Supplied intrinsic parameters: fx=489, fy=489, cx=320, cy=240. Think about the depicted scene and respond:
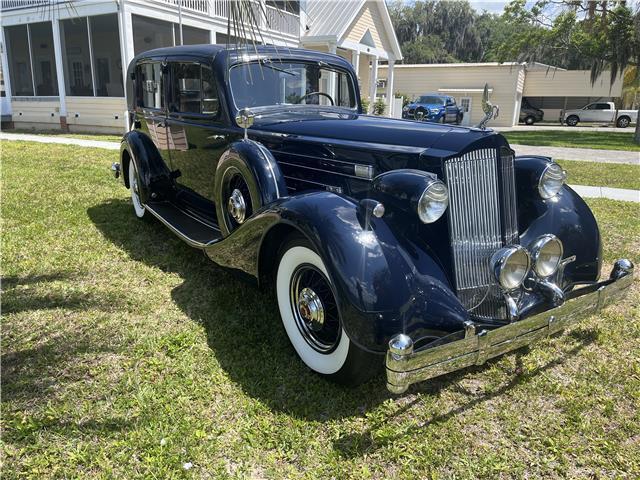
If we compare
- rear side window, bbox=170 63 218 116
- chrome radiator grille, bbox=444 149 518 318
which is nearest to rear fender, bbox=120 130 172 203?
rear side window, bbox=170 63 218 116

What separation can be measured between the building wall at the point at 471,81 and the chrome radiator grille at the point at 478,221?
28521mm

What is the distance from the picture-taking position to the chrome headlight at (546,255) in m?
2.68

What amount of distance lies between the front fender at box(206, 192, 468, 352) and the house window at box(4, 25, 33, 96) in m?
18.1

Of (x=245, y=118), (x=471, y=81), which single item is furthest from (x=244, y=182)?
(x=471, y=81)

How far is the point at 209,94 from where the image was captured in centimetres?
416

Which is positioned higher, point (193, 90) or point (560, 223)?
point (193, 90)

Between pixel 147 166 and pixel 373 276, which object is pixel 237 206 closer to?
pixel 373 276

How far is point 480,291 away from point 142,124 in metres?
4.44

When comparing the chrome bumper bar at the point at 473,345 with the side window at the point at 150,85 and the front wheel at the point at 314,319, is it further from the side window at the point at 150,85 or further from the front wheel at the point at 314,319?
A: the side window at the point at 150,85

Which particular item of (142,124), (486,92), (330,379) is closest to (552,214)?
(486,92)

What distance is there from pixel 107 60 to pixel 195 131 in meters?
14.4

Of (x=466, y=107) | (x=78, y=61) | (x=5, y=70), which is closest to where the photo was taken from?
(x=5, y=70)

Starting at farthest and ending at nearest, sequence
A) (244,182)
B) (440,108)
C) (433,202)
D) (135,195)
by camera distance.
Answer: (440,108), (135,195), (244,182), (433,202)

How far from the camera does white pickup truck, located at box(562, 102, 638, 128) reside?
3136 centimetres
